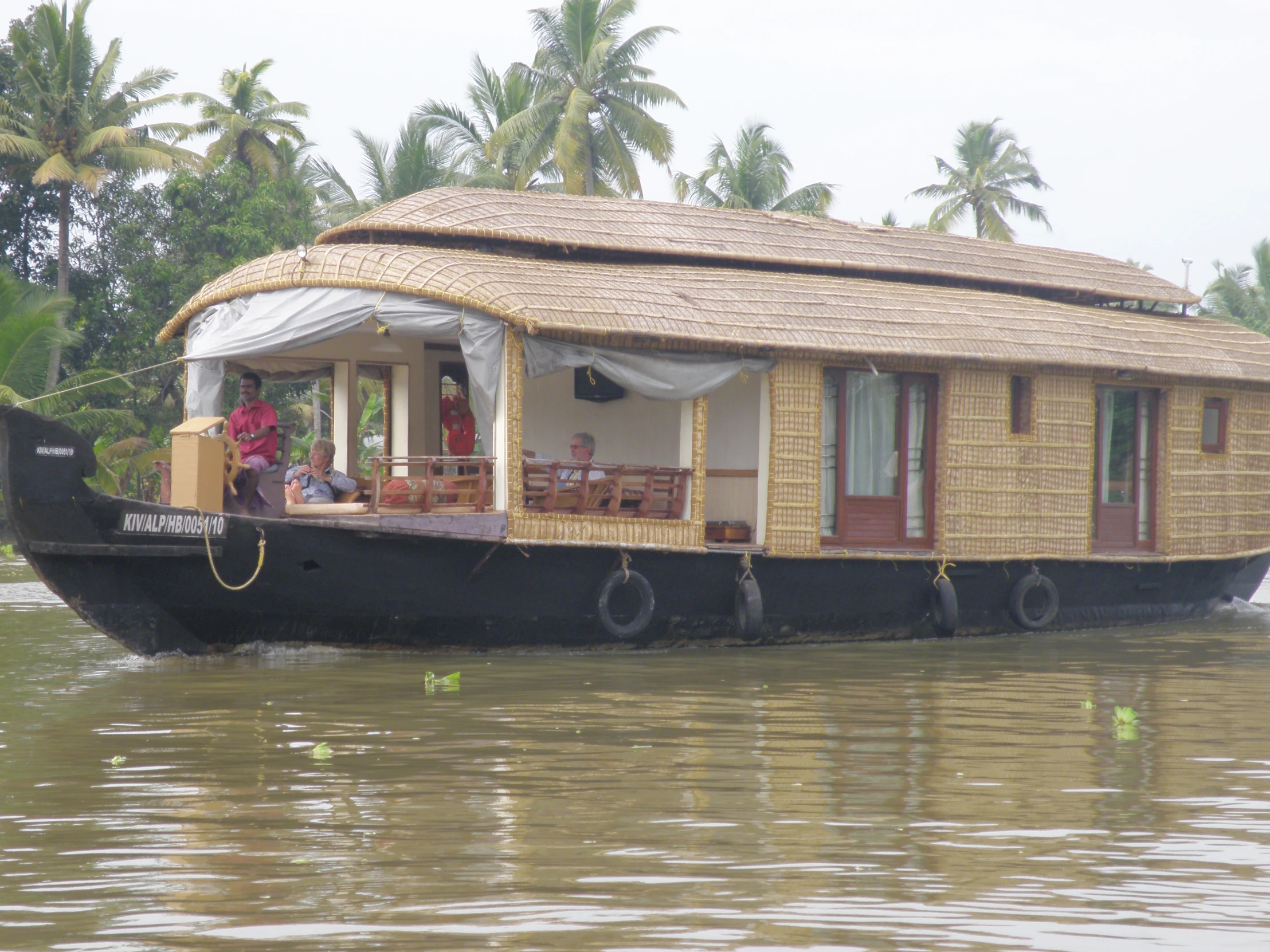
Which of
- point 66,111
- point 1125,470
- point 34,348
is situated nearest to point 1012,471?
point 1125,470

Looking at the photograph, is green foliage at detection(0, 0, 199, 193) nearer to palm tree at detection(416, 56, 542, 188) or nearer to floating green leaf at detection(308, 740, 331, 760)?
palm tree at detection(416, 56, 542, 188)

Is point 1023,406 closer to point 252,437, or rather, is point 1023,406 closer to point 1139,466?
point 1139,466

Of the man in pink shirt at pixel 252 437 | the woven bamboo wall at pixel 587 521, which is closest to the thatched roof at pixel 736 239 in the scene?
the woven bamboo wall at pixel 587 521

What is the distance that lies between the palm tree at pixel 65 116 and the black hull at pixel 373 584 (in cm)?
1404

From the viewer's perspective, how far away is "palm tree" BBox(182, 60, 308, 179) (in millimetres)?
26609

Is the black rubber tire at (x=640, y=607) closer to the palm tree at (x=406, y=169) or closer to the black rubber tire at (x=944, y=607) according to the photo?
the black rubber tire at (x=944, y=607)

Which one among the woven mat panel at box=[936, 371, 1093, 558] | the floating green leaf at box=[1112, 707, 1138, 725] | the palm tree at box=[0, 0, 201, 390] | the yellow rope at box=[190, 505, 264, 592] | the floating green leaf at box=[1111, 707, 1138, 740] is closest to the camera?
the floating green leaf at box=[1111, 707, 1138, 740]


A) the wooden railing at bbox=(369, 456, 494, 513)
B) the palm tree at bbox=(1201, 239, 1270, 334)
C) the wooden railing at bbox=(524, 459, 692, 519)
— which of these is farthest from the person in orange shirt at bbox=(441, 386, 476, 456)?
the palm tree at bbox=(1201, 239, 1270, 334)

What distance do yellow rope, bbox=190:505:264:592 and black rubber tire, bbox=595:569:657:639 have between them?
6.65ft

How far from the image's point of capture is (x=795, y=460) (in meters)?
9.20

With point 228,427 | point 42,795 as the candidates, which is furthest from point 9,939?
point 228,427

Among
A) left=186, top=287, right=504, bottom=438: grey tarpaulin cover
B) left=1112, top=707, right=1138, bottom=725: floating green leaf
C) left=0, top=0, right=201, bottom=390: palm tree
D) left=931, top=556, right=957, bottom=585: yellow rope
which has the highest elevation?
left=0, top=0, right=201, bottom=390: palm tree

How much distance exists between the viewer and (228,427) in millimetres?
8328

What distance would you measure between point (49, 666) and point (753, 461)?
15.6 ft
